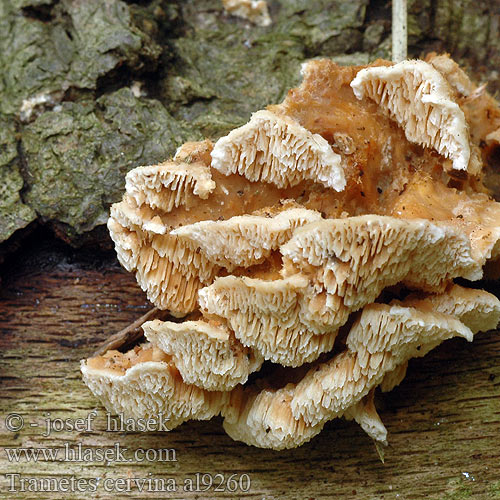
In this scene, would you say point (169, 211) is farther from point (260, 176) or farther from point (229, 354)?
point (229, 354)

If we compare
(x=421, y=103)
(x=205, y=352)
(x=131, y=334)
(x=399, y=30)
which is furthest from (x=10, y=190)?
(x=399, y=30)

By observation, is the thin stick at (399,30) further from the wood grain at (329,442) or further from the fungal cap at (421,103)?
the wood grain at (329,442)

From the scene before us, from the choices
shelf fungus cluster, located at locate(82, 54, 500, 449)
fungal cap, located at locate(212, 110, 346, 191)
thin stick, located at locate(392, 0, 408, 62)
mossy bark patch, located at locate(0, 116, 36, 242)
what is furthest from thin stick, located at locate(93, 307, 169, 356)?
thin stick, located at locate(392, 0, 408, 62)

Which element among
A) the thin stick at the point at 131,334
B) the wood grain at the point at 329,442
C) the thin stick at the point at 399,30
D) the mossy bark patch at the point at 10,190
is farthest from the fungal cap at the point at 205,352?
the thin stick at the point at 399,30

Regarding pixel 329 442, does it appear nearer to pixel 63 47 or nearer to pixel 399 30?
pixel 399 30

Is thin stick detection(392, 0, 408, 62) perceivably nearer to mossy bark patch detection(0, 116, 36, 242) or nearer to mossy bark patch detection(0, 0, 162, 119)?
mossy bark patch detection(0, 0, 162, 119)

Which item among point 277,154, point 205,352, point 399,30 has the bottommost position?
point 205,352
